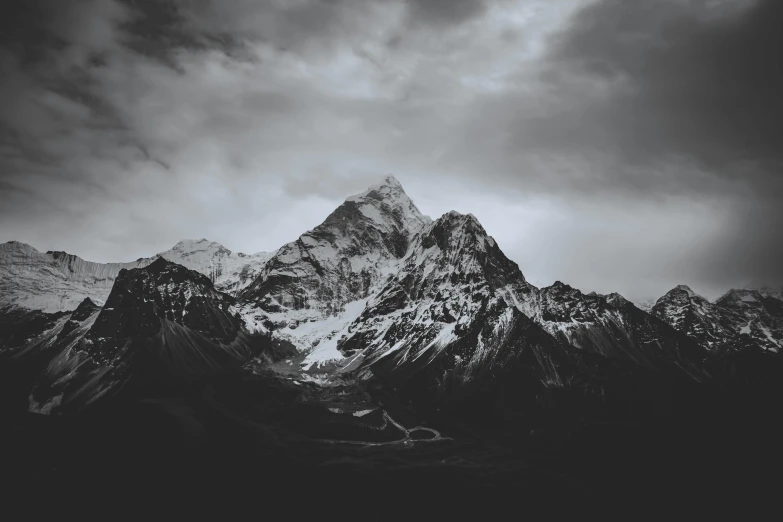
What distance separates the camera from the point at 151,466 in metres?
153

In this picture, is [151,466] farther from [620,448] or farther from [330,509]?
[620,448]

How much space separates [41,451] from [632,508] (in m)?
190

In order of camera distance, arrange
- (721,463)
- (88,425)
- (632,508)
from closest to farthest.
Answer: (632,508), (721,463), (88,425)

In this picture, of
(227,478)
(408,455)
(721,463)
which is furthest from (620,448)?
(227,478)

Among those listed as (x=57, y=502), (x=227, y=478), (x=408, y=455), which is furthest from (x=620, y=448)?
(x=57, y=502)

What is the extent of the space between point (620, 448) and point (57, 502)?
198m

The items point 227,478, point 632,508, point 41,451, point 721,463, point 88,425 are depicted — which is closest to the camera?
point 632,508

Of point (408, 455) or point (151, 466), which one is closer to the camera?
point (151, 466)

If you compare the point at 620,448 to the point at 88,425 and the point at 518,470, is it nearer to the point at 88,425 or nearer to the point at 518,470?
the point at 518,470

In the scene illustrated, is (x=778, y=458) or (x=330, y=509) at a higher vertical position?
(x=778, y=458)

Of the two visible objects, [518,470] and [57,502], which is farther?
[518,470]

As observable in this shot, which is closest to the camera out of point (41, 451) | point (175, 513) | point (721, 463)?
point (175, 513)

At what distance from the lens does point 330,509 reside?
4975 inches

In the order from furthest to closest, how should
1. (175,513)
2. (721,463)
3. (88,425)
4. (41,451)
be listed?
1. (88,425)
2. (721,463)
3. (41,451)
4. (175,513)
